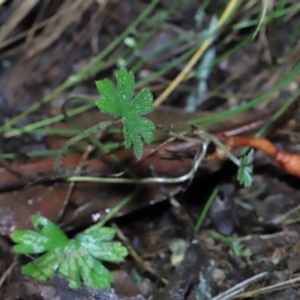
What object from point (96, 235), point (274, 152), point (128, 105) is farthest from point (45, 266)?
point (274, 152)

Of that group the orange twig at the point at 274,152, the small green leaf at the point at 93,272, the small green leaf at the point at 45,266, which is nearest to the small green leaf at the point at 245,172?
the orange twig at the point at 274,152

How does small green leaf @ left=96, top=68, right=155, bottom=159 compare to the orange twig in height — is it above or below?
above

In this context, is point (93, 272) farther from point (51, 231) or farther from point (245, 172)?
point (245, 172)

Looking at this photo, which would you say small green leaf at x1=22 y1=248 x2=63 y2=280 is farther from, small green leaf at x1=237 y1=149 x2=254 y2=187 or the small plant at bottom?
small green leaf at x1=237 y1=149 x2=254 y2=187

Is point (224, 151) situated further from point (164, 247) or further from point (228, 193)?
point (164, 247)

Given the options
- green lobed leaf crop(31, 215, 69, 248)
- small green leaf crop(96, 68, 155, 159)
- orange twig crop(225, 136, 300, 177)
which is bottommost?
orange twig crop(225, 136, 300, 177)

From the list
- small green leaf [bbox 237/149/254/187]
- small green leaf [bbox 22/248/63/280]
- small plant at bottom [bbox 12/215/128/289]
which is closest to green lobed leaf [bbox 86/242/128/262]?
small plant at bottom [bbox 12/215/128/289]

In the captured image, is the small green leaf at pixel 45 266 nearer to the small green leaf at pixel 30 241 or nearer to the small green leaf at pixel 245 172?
the small green leaf at pixel 30 241

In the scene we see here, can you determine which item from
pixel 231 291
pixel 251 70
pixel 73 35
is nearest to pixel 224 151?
pixel 231 291
